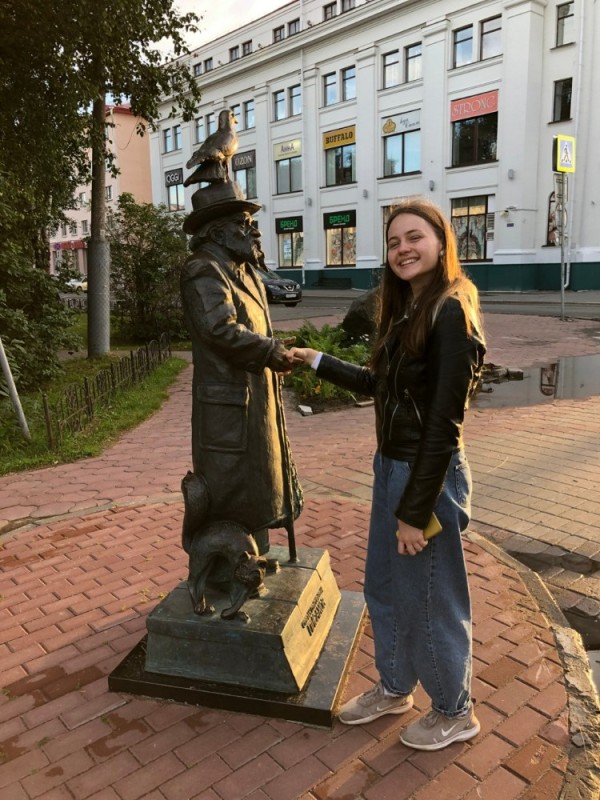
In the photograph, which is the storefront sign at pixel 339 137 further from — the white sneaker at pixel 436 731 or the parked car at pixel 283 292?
the white sneaker at pixel 436 731

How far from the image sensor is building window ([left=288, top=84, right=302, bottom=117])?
32094 mm

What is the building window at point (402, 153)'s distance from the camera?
91.0 ft

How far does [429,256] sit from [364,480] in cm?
348

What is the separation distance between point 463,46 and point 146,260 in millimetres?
19118

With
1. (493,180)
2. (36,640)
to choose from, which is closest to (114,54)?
(36,640)

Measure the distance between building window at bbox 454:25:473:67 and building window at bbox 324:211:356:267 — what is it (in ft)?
25.5

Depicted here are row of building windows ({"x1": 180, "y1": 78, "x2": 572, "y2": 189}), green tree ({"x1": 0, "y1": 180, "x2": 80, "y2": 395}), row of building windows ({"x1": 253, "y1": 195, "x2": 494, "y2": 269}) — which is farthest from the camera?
row of building windows ({"x1": 253, "y1": 195, "x2": 494, "y2": 269})

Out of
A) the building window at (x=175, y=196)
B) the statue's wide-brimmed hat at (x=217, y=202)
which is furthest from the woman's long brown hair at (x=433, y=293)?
the building window at (x=175, y=196)

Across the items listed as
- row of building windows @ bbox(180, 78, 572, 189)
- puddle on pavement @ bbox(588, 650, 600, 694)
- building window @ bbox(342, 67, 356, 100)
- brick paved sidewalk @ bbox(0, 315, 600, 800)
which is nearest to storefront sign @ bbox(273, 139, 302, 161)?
row of building windows @ bbox(180, 78, 572, 189)

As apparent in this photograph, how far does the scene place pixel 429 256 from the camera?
2.12 m

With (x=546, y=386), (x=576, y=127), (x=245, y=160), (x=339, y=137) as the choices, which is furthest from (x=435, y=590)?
(x=245, y=160)

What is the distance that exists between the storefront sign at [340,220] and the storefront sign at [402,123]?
3998 mm

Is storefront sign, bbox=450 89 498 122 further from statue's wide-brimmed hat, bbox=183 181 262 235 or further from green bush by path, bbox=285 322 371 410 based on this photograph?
statue's wide-brimmed hat, bbox=183 181 262 235

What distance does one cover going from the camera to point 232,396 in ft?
8.54
